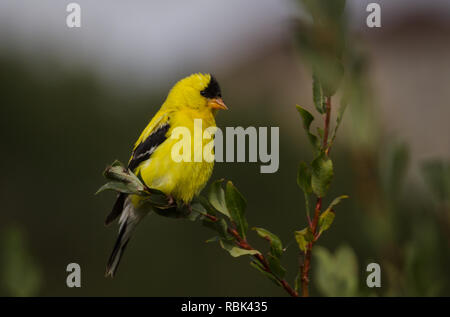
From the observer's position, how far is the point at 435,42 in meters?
15.1

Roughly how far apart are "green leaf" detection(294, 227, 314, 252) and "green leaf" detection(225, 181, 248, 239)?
0.50 feet

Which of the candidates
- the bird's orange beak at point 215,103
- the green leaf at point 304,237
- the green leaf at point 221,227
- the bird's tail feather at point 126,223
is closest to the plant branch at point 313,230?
the green leaf at point 304,237

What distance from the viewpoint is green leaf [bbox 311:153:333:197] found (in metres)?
1.10

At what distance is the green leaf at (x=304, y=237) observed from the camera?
1126 millimetres

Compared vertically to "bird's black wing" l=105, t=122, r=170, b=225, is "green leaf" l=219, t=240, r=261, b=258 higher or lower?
lower

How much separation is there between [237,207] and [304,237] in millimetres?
192

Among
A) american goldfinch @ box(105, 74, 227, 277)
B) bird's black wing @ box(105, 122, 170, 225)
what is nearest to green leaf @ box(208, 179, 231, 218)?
american goldfinch @ box(105, 74, 227, 277)

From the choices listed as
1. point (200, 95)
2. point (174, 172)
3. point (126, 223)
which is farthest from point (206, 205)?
point (200, 95)

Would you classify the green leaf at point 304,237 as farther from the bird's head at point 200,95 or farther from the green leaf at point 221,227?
the bird's head at point 200,95

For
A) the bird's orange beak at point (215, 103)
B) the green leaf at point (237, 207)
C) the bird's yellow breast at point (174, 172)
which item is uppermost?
the bird's orange beak at point (215, 103)

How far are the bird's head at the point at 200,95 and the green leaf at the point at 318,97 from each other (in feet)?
6.41

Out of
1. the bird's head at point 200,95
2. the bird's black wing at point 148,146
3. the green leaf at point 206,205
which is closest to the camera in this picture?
the green leaf at point 206,205

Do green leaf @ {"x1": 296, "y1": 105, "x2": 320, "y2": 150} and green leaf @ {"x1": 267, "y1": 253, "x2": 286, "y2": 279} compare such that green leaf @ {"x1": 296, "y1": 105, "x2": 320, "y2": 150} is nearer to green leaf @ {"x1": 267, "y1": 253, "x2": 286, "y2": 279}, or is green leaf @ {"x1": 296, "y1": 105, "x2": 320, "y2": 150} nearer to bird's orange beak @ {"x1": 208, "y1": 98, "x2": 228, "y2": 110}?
green leaf @ {"x1": 267, "y1": 253, "x2": 286, "y2": 279}

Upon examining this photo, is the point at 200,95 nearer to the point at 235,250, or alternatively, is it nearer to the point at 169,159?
the point at 169,159
